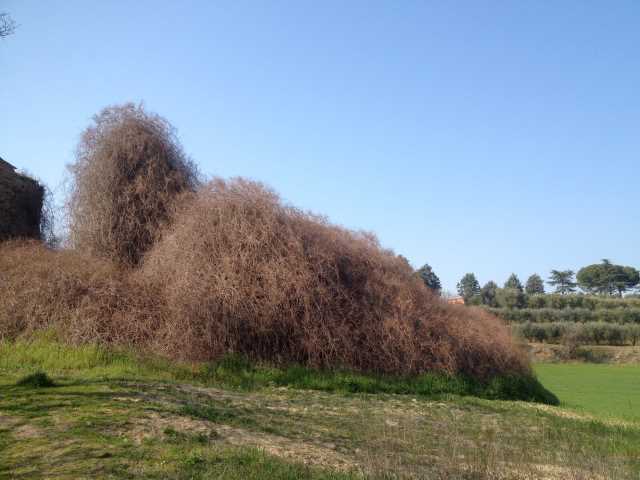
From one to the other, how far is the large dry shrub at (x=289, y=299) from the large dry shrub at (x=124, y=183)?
144 centimetres

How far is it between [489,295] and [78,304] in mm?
72453

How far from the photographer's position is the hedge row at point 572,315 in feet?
207

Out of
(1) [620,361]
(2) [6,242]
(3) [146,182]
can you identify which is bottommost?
(1) [620,361]

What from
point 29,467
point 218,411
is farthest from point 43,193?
point 29,467

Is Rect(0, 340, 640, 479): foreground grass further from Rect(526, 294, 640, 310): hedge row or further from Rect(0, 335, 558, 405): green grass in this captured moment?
Rect(526, 294, 640, 310): hedge row

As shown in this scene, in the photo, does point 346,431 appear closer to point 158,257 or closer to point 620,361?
point 158,257

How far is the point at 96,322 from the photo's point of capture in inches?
522

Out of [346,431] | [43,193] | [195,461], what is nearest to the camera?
[195,461]

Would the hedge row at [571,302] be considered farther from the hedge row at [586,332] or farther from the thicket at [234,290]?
the thicket at [234,290]

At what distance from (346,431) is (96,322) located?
7.62 m

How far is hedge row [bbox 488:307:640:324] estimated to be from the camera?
63.2 m

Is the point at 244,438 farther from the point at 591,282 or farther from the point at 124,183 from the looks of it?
the point at 591,282

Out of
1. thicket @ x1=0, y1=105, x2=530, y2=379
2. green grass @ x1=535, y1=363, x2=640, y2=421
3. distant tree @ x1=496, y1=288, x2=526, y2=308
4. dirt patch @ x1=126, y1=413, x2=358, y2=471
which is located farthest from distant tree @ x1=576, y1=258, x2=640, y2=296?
dirt patch @ x1=126, y1=413, x2=358, y2=471

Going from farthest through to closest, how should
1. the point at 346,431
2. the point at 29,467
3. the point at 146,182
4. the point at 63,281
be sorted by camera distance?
the point at 146,182
the point at 63,281
the point at 346,431
the point at 29,467
